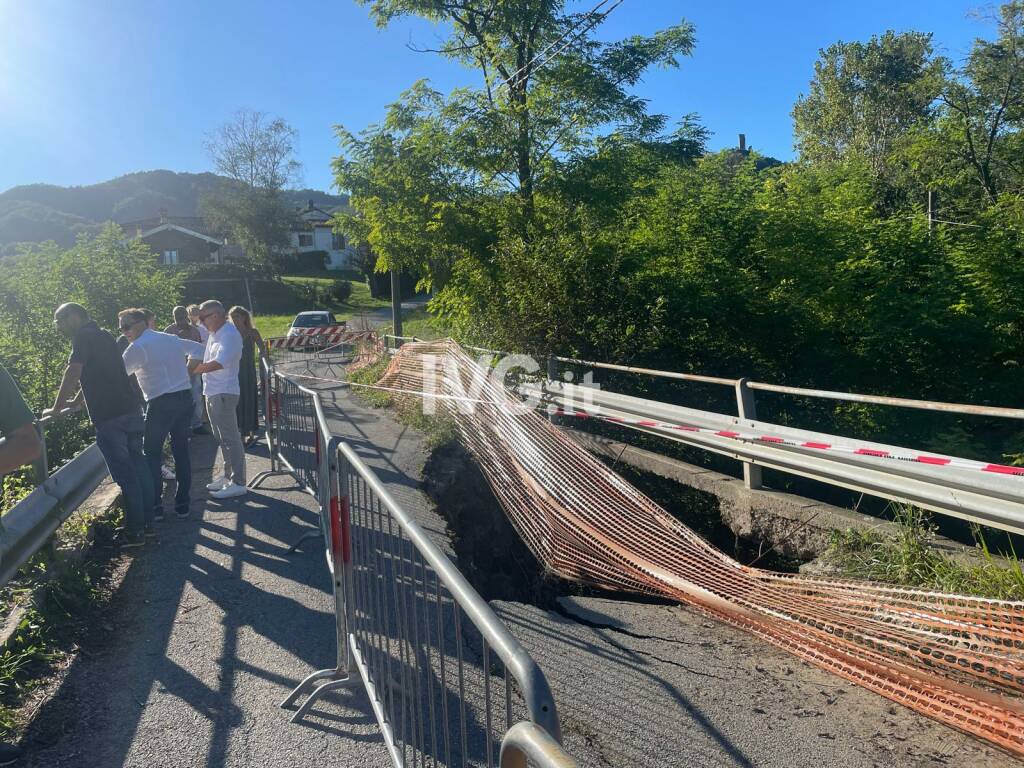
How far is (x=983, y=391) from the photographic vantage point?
37.2 feet

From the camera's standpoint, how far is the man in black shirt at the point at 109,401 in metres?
5.94

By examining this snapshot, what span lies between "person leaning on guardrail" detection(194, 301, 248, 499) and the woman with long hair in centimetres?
178

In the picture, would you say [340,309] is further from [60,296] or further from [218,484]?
[218,484]

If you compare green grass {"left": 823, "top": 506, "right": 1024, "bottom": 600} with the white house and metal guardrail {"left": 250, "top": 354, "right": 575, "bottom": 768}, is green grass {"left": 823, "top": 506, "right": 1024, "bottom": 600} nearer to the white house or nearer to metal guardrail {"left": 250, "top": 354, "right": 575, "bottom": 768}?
metal guardrail {"left": 250, "top": 354, "right": 575, "bottom": 768}

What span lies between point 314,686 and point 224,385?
417 cm

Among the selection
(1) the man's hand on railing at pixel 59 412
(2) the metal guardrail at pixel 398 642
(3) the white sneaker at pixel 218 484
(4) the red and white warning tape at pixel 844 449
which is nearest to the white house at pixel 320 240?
(3) the white sneaker at pixel 218 484

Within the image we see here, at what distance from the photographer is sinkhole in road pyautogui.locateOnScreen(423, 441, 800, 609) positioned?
6.22 m

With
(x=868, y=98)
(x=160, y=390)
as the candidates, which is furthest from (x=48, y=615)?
(x=868, y=98)

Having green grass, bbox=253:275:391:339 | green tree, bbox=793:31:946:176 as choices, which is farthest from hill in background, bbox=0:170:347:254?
green tree, bbox=793:31:946:176

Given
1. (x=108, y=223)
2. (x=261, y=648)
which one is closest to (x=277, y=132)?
(x=108, y=223)

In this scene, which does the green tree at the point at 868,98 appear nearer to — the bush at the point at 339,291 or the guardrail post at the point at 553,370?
the guardrail post at the point at 553,370

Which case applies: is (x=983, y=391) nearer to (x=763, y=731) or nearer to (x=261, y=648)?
(x=763, y=731)

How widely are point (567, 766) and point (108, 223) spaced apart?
15943 mm

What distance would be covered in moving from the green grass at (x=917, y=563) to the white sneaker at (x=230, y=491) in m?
5.25
